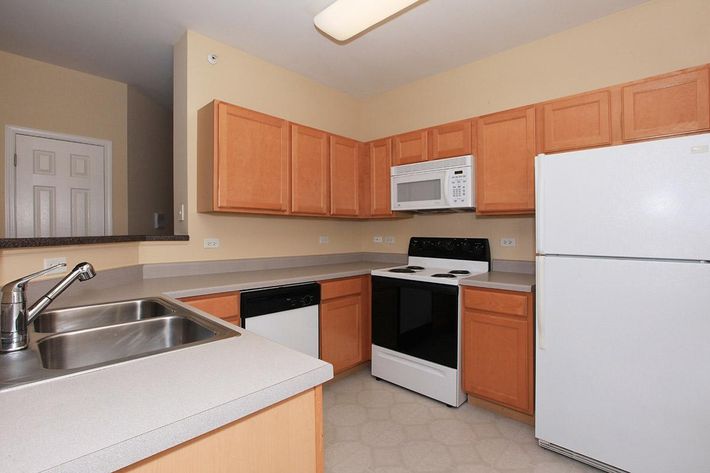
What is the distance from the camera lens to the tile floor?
1768mm

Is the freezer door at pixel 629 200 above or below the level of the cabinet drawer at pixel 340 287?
above

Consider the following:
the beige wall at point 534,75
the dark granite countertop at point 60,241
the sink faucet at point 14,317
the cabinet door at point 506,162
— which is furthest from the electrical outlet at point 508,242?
the sink faucet at point 14,317

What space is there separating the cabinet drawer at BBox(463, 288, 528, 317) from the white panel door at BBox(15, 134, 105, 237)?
3257 mm

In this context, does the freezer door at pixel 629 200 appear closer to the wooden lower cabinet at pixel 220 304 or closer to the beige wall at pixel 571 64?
the beige wall at pixel 571 64

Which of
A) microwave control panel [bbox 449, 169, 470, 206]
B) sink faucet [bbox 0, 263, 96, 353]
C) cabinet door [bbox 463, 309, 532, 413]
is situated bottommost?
cabinet door [bbox 463, 309, 532, 413]

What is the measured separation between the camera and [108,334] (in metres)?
1.19

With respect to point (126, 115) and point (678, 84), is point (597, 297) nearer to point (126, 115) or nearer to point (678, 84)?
point (678, 84)

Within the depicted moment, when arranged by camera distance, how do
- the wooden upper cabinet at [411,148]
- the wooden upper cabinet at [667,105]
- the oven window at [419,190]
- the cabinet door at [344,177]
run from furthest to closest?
the cabinet door at [344,177], the wooden upper cabinet at [411,148], the oven window at [419,190], the wooden upper cabinet at [667,105]

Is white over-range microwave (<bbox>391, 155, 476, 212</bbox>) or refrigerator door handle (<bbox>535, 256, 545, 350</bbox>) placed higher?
white over-range microwave (<bbox>391, 155, 476, 212</bbox>)

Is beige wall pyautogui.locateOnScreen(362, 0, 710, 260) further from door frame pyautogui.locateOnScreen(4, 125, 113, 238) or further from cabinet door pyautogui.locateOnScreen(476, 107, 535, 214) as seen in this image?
door frame pyautogui.locateOnScreen(4, 125, 113, 238)

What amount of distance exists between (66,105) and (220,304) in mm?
2533

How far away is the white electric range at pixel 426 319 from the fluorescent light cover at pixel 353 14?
1663 mm

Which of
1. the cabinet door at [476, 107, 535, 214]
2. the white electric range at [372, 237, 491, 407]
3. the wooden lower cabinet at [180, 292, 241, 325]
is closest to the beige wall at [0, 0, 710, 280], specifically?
the white electric range at [372, 237, 491, 407]

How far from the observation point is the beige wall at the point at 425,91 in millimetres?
2127
